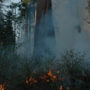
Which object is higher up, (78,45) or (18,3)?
(18,3)

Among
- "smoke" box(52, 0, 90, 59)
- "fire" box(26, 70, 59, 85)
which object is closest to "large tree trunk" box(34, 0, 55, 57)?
"smoke" box(52, 0, 90, 59)

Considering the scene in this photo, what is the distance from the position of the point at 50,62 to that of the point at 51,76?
57 cm

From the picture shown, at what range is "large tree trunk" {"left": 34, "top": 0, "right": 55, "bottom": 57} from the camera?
18.9ft

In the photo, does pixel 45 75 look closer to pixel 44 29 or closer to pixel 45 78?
pixel 45 78

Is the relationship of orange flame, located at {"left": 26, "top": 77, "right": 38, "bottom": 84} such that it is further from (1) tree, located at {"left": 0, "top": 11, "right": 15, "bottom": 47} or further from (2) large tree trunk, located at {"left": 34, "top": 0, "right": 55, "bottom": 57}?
(1) tree, located at {"left": 0, "top": 11, "right": 15, "bottom": 47}

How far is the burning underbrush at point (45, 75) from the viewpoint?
3520 millimetres

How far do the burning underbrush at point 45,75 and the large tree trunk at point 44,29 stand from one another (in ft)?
5.89

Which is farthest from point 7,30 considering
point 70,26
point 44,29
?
point 70,26

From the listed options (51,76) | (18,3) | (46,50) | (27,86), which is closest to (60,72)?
(51,76)

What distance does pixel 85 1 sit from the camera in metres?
4.91

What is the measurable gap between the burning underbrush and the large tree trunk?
179cm

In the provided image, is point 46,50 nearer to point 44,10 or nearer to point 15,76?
point 44,10

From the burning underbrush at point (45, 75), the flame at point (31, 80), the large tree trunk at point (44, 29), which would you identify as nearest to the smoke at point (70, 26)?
the large tree trunk at point (44, 29)

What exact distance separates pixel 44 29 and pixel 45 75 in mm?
2459
